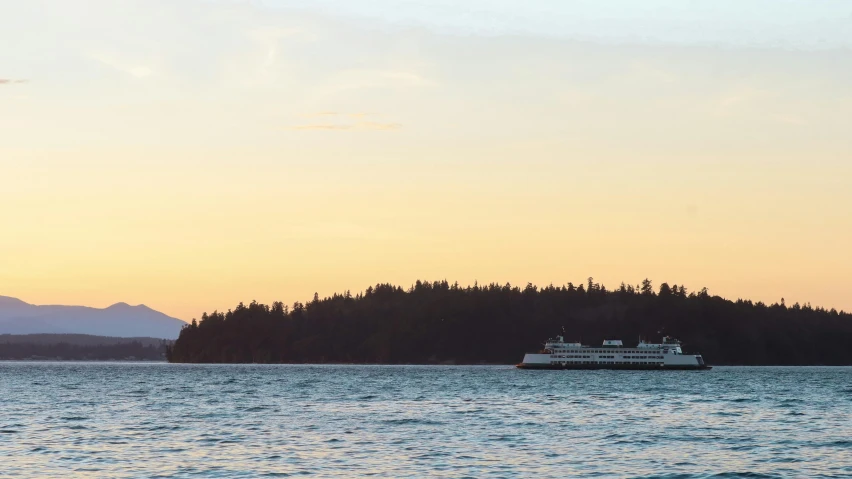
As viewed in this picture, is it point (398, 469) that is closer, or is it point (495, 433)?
point (398, 469)

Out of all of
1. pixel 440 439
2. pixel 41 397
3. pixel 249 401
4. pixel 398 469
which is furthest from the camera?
pixel 41 397

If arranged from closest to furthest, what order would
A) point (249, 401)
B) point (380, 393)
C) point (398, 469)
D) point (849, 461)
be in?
1. point (398, 469)
2. point (849, 461)
3. point (249, 401)
4. point (380, 393)

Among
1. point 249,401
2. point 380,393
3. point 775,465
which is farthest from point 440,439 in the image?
point 380,393

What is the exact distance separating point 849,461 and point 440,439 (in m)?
26.3

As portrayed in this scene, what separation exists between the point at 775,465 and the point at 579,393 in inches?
3646

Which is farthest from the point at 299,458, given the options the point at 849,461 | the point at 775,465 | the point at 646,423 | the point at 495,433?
the point at 646,423

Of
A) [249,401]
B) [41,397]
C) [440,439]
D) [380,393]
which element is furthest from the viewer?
[380,393]

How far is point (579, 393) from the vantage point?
15450cm

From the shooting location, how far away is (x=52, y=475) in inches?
2208

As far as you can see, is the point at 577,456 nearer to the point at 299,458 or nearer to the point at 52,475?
the point at 299,458

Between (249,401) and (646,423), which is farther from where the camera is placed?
(249,401)

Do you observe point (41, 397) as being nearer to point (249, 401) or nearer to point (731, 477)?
point (249, 401)

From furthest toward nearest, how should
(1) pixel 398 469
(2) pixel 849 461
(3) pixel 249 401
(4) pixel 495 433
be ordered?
(3) pixel 249 401
(4) pixel 495 433
(2) pixel 849 461
(1) pixel 398 469

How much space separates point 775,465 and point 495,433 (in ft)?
78.5
